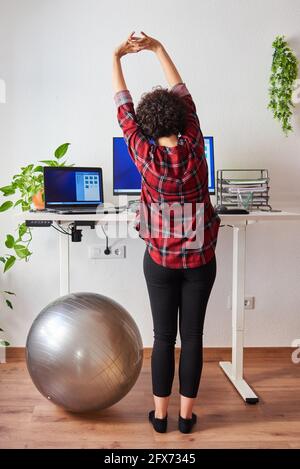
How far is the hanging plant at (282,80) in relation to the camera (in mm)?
2881

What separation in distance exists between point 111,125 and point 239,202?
88 centimetres

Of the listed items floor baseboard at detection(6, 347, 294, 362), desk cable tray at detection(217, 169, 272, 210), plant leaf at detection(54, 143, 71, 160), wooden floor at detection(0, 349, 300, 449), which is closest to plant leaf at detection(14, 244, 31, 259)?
plant leaf at detection(54, 143, 71, 160)

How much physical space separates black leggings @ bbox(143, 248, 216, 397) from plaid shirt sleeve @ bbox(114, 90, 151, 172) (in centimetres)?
42

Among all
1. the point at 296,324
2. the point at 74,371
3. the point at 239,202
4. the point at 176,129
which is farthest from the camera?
the point at 296,324

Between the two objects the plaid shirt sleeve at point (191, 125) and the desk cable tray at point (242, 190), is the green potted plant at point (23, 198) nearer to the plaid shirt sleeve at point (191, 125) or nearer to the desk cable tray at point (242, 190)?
the desk cable tray at point (242, 190)

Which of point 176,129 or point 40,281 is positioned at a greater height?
point 176,129

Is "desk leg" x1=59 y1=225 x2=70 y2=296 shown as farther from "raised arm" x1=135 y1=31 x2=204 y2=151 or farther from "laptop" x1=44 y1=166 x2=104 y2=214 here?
"raised arm" x1=135 y1=31 x2=204 y2=151

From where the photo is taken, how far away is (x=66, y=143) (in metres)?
2.88

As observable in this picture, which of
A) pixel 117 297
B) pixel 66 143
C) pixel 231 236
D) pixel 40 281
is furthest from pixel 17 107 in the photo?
pixel 231 236

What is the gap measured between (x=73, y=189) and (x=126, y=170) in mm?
307

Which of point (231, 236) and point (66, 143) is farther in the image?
point (231, 236)

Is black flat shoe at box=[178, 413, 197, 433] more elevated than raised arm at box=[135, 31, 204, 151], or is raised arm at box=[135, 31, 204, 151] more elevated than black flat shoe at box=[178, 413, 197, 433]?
raised arm at box=[135, 31, 204, 151]

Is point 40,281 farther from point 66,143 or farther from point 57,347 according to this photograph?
point 57,347

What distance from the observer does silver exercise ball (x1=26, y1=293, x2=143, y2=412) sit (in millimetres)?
2062
